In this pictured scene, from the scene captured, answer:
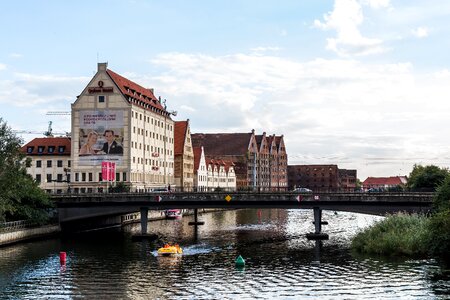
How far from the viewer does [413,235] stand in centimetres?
7612

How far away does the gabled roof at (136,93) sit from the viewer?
15525 centimetres

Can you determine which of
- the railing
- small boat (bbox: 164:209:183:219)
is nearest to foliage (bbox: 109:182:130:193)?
small boat (bbox: 164:209:183:219)

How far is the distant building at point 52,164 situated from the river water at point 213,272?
6397cm

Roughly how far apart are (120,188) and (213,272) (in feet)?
266

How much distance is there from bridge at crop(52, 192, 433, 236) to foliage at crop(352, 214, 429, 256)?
14.5 meters

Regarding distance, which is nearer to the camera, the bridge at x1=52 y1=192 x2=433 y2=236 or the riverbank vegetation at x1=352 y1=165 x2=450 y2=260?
the riverbank vegetation at x1=352 y1=165 x2=450 y2=260

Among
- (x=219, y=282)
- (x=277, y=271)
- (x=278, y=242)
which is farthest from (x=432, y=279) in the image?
(x=278, y=242)

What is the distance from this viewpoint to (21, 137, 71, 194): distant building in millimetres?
160000

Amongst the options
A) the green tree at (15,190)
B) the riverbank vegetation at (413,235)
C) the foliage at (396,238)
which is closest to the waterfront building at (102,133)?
the green tree at (15,190)

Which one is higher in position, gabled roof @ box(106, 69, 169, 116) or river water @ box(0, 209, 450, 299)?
gabled roof @ box(106, 69, 169, 116)

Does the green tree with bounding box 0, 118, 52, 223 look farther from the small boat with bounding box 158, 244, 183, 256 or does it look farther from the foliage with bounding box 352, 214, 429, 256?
the foliage with bounding box 352, 214, 429, 256

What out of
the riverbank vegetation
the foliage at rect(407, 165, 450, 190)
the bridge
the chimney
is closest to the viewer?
the riverbank vegetation

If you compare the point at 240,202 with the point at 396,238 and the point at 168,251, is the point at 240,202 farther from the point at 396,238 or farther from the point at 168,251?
the point at 396,238

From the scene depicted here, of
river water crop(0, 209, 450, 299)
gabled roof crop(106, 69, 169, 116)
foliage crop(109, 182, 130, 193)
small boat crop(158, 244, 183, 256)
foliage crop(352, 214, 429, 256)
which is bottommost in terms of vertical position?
river water crop(0, 209, 450, 299)
